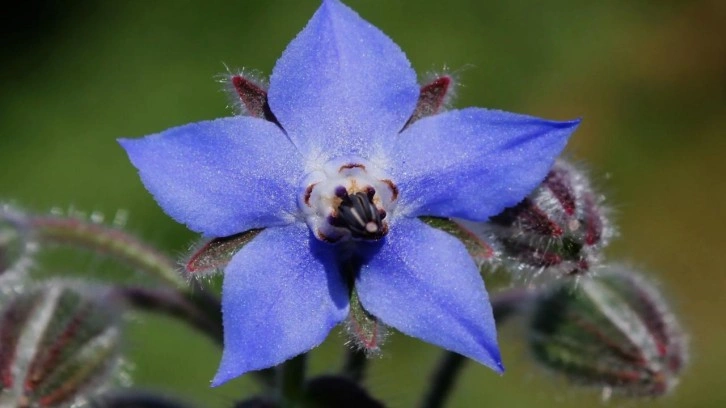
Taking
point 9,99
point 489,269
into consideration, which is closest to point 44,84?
point 9,99

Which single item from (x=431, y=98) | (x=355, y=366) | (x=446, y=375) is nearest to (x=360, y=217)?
(x=431, y=98)

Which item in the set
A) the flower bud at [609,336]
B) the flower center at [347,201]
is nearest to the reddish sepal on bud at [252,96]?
the flower center at [347,201]

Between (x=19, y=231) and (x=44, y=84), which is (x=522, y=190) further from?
(x=44, y=84)

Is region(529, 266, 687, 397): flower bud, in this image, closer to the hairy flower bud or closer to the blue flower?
the hairy flower bud

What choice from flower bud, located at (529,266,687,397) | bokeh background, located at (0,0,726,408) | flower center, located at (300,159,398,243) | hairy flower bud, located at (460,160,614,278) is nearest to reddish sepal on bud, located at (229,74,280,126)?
flower center, located at (300,159,398,243)

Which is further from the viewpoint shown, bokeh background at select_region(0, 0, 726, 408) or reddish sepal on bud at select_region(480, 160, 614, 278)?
bokeh background at select_region(0, 0, 726, 408)

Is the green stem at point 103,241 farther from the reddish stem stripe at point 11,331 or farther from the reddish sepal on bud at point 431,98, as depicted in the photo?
the reddish sepal on bud at point 431,98
